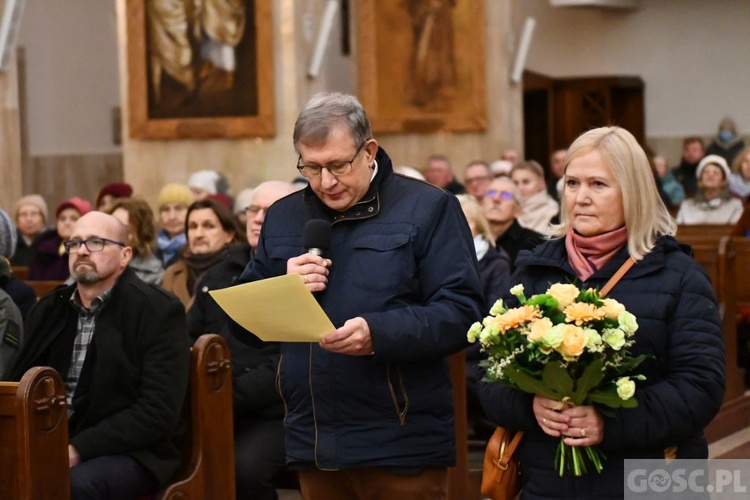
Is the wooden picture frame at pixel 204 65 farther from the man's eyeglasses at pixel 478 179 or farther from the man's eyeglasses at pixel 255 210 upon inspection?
the man's eyeglasses at pixel 255 210

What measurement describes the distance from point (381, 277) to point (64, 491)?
5.01ft

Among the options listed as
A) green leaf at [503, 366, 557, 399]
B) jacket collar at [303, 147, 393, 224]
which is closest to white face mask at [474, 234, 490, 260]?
jacket collar at [303, 147, 393, 224]

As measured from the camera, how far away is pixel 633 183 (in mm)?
3211

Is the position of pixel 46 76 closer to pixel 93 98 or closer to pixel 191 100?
pixel 93 98

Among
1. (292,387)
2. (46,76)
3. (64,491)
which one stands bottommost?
(64,491)

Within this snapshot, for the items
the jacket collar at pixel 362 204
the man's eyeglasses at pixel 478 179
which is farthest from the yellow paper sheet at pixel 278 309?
the man's eyeglasses at pixel 478 179

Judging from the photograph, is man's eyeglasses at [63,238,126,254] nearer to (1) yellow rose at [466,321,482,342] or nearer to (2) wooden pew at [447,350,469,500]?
(2) wooden pew at [447,350,469,500]

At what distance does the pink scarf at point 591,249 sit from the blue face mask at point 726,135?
15.6 m

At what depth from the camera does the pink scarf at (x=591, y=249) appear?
127 inches

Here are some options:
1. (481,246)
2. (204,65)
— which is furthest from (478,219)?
(204,65)

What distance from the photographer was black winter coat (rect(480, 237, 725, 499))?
10.2 ft

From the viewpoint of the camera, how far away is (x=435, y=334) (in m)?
3.50

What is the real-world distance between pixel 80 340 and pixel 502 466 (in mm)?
2102

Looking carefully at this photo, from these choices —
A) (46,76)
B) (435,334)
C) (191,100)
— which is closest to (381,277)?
(435,334)
